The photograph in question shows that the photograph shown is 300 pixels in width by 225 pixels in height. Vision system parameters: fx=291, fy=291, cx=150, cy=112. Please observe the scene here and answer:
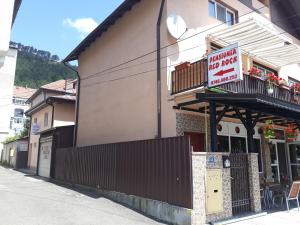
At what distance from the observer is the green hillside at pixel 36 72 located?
70.0 metres

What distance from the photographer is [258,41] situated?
12594 mm

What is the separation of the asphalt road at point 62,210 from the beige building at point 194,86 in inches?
99.9

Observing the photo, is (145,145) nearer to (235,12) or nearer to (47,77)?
(235,12)

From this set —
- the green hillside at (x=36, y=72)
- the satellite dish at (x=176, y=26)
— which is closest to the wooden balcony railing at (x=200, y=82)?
the satellite dish at (x=176, y=26)

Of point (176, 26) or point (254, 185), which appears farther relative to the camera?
point (176, 26)

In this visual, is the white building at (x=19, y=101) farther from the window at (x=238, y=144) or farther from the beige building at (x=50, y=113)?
the window at (x=238, y=144)

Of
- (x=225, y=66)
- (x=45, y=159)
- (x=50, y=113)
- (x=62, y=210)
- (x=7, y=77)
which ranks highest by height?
(x=50, y=113)

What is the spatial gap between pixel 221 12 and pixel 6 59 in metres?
11.7

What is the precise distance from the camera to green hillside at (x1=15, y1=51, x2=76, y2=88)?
230 ft

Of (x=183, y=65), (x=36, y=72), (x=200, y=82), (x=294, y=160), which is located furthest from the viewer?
(x=36, y=72)

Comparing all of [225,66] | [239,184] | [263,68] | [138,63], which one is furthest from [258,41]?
[239,184]

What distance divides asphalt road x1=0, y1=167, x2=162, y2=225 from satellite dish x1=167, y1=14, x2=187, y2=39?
6701 mm

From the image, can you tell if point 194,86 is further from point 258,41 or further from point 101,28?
point 101,28

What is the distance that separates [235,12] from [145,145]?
9.03m
